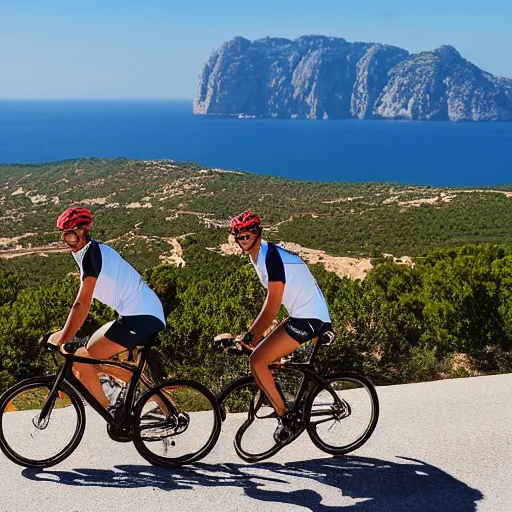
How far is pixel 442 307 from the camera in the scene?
9.60 meters

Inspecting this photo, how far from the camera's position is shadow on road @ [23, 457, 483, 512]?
384 cm

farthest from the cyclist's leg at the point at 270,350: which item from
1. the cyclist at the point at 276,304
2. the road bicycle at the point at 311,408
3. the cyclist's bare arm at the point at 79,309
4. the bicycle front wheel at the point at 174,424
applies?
the cyclist's bare arm at the point at 79,309

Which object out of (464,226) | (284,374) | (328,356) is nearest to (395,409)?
(284,374)

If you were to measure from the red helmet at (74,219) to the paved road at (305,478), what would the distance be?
1.76m

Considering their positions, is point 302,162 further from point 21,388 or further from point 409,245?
point 21,388

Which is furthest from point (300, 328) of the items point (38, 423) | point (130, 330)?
point (38, 423)

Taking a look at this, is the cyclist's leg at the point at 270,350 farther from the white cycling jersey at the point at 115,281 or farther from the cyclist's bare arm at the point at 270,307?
the white cycling jersey at the point at 115,281

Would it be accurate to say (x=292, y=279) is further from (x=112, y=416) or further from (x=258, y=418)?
(x=112, y=416)

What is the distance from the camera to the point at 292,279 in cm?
407

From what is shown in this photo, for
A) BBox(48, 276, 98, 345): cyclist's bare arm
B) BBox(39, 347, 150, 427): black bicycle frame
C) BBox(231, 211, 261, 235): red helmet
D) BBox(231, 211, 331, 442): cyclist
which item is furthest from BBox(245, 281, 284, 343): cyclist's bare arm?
BBox(48, 276, 98, 345): cyclist's bare arm

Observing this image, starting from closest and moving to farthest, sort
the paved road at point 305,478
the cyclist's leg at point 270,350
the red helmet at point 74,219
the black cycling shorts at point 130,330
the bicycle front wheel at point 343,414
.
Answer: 1. the paved road at point 305,478
2. the red helmet at point 74,219
3. the black cycling shorts at point 130,330
4. the cyclist's leg at point 270,350
5. the bicycle front wheel at point 343,414

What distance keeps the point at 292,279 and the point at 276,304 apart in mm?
226

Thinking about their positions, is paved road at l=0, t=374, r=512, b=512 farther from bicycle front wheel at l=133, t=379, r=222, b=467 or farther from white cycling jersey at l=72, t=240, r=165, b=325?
white cycling jersey at l=72, t=240, r=165, b=325

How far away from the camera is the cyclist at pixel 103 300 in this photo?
390 cm
